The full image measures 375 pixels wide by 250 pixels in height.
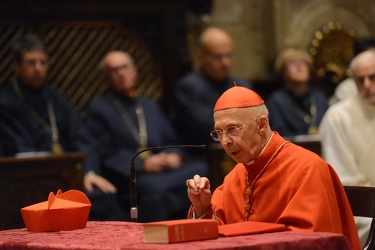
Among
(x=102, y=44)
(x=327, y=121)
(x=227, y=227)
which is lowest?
(x=227, y=227)

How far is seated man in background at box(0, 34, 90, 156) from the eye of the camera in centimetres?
777

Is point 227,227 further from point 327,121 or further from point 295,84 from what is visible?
point 295,84

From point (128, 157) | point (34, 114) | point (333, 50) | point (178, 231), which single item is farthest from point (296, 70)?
point (178, 231)

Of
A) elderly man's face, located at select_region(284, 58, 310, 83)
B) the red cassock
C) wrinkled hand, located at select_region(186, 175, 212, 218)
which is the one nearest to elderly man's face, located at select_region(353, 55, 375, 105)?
the red cassock

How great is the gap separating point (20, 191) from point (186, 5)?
3511 millimetres

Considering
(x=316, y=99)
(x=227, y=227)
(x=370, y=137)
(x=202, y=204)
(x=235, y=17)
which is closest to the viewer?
(x=227, y=227)

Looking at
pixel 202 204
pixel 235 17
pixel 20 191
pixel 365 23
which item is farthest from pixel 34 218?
pixel 365 23

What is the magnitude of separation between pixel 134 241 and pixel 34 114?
4469 mm

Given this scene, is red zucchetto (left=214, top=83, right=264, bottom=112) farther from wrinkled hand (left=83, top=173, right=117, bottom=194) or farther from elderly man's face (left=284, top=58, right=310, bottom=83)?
elderly man's face (left=284, top=58, right=310, bottom=83)

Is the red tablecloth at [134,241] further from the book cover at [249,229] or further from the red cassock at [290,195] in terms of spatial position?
the red cassock at [290,195]

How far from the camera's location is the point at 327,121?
6988 millimetres

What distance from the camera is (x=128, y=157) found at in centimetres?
799

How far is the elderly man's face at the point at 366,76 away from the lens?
22.2 ft

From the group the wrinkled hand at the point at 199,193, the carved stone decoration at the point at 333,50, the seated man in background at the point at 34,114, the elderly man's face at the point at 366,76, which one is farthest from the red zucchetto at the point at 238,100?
the carved stone decoration at the point at 333,50
